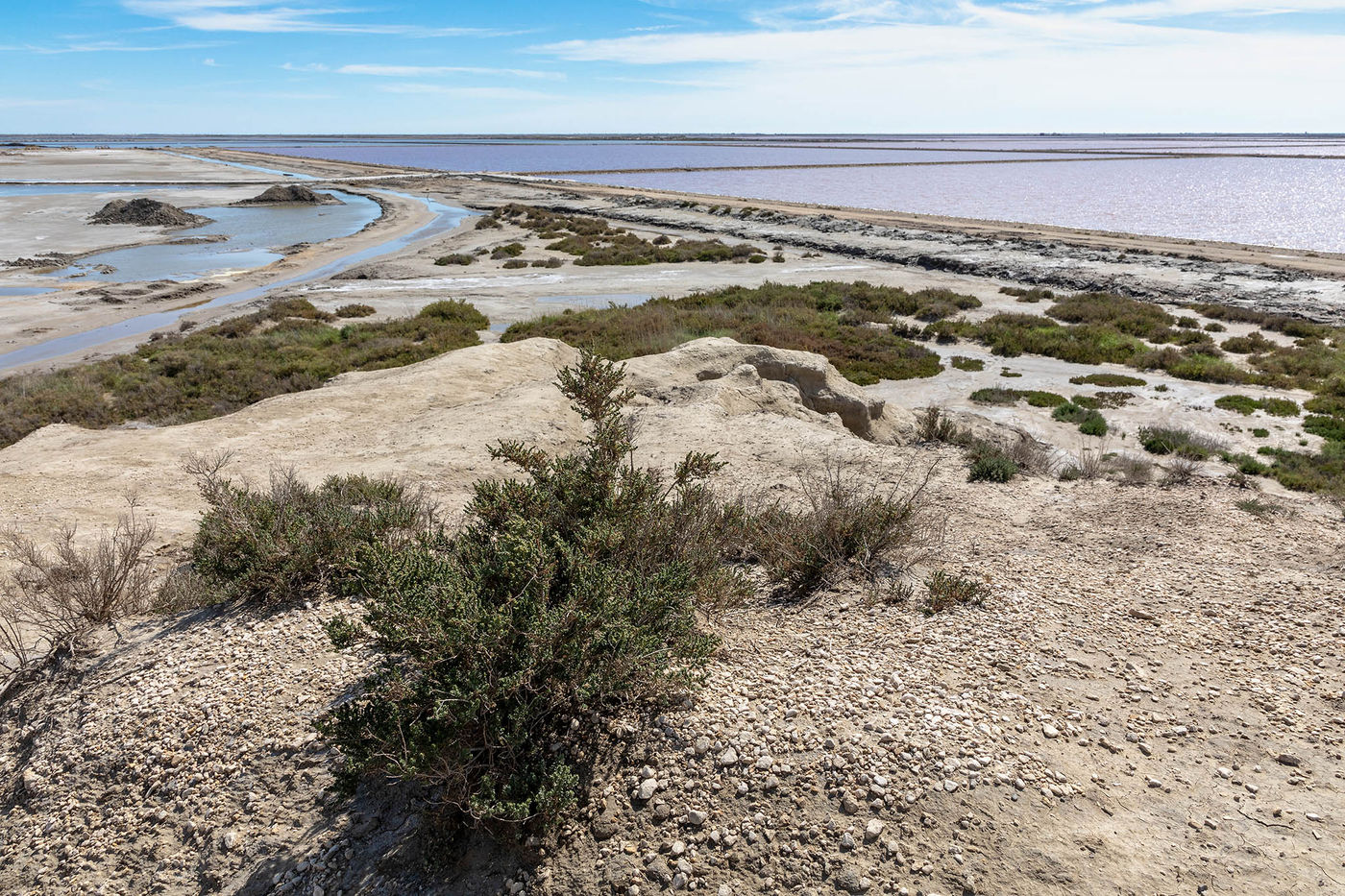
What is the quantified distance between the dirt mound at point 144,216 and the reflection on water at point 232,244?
1909mm

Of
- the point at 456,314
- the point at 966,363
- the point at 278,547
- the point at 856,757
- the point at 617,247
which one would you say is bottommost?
the point at 966,363

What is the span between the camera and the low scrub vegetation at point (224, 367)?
643 inches

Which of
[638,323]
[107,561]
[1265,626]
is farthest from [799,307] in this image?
[107,561]

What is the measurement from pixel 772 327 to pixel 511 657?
63.1 feet

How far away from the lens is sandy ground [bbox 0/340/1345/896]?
369cm

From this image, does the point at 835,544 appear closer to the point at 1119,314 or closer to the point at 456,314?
the point at 456,314

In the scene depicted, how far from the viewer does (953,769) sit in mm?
4098

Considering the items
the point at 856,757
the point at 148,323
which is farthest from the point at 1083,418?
the point at 148,323

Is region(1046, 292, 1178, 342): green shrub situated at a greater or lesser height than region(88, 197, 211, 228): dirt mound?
lesser

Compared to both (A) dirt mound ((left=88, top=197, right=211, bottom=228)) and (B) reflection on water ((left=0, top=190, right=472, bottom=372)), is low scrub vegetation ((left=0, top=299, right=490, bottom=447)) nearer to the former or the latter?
(B) reflection on water ((left=0, top=190, right=472, bottom=372))

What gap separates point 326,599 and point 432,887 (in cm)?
290

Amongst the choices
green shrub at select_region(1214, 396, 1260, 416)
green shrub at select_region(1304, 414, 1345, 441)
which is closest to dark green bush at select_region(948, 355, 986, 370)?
green shrub at select_region(1214, 396, 1260, 416)

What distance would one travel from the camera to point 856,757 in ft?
13.6

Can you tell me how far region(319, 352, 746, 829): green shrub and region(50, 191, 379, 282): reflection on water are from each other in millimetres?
37820
